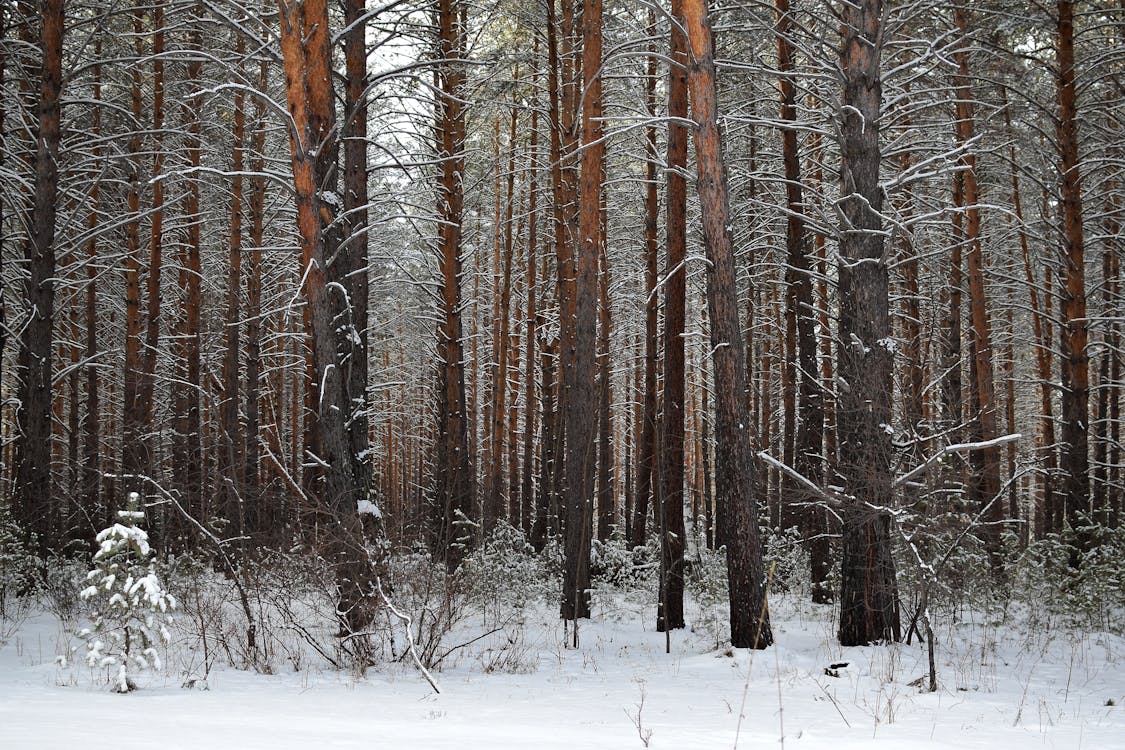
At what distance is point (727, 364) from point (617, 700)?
374 centimetres

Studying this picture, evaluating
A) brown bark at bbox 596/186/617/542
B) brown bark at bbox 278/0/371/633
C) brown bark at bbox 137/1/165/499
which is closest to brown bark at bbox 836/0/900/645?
brown bark at bbox 278/0/371/633

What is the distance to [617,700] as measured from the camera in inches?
264

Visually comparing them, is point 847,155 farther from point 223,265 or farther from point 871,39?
point 223,265

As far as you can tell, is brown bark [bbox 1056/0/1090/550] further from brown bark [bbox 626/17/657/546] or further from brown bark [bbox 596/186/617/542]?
brown bark [bbox 596/186/617/542]

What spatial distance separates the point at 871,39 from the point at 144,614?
8.98 metres

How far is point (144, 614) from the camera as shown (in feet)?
21.1

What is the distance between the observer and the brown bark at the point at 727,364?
8.73 m


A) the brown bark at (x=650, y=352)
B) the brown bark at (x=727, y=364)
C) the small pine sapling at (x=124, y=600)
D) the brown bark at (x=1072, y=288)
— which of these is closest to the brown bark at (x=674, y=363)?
the brown bark at (x=650, y=352)

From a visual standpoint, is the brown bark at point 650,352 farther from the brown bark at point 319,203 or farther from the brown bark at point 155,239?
the brown bark at point 155,239

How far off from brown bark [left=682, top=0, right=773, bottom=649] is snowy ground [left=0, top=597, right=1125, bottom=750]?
671 mm

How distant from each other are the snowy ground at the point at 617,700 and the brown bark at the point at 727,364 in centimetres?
67

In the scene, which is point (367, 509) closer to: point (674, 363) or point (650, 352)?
point (674, 363)

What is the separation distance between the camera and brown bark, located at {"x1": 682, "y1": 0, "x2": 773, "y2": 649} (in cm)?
873

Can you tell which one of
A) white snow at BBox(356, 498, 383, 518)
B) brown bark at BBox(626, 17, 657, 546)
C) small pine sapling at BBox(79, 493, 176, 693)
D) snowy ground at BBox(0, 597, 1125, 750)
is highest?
brown bark at BBox(626, 17, 657, 546)
